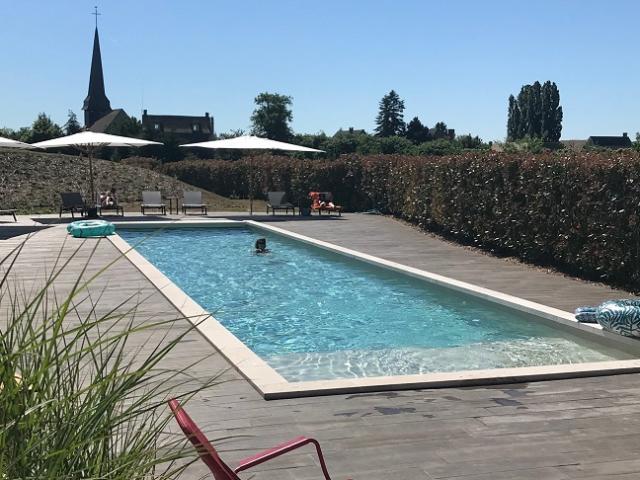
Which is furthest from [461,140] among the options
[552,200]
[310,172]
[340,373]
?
[340,373]

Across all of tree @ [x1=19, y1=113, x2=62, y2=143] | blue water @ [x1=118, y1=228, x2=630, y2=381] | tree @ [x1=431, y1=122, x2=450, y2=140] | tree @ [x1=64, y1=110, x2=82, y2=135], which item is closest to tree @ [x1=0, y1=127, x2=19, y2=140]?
tree @ [x1=19, y1=113, x2=62, y2=143]

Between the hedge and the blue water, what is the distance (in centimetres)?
240

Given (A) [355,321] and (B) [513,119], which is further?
(B) [513,119]

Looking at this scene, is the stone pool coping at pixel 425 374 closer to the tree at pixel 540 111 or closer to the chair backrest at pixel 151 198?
the chair backrest at pixel 151 198

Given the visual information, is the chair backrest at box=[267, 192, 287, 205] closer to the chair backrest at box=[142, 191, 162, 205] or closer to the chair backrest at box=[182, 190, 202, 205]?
the chair backrest at box=[182, 190, 202, 205]

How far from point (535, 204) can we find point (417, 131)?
96.9 meters

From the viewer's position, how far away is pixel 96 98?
9475 centimetres

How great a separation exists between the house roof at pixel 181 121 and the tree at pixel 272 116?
A: 12.4 metres

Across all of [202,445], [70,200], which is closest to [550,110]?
[70,200]

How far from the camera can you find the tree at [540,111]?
13038 centimetres

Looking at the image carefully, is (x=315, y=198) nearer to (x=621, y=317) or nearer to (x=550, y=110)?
(x=621, y=317)

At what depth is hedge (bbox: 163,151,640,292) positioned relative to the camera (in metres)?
10.1

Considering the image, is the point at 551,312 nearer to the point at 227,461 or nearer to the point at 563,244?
the point at 563,244

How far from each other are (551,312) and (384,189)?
563 inches
